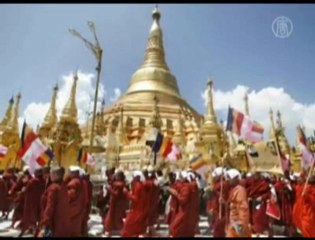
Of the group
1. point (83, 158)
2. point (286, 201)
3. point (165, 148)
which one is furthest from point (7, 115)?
point (286, 201)

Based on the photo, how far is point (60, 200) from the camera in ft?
21.8

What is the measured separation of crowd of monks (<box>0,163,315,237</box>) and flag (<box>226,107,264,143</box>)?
1208mm

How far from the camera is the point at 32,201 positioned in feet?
31.4

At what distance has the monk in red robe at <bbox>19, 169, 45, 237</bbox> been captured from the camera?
9.33m

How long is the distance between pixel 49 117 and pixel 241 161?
657 inches

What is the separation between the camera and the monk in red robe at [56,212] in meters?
6.40

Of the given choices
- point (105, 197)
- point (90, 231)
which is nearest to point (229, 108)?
point (105, 197)

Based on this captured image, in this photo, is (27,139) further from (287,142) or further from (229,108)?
(287,142)

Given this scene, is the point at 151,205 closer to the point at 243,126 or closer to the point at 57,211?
the point at 57,211

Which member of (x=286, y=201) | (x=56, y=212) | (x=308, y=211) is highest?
(x=286, y=201)

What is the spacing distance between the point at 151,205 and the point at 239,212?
106 inches

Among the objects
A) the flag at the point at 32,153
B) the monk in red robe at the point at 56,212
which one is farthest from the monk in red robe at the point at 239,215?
the flag at the point at 32,153

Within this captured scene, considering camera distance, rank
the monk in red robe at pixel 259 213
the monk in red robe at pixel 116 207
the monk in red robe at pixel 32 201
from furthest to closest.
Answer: the monk in red robe at pixel 259 213 → the monk in red robe at pixel 116 207 → the monk in red robe at pixel 32 201

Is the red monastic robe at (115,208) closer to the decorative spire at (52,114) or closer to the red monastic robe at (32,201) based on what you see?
the red monastic robe at (32,201)
